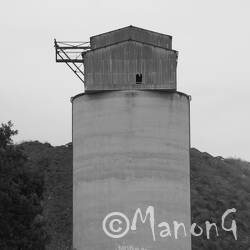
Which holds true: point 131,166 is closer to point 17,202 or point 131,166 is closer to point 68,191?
point 17,202

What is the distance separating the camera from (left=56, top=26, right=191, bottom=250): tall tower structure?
48.7 metres

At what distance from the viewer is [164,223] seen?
48812 mm

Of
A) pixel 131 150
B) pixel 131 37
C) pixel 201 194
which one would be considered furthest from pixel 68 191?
pixel 131 150

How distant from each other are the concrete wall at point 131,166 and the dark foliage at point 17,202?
732 cm

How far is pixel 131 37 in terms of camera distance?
51969mm

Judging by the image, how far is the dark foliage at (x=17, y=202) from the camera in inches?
1572

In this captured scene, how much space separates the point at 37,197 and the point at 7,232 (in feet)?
8.39

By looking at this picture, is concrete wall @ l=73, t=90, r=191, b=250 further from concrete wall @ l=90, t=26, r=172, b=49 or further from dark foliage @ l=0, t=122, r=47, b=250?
dark foliage @ l=0, t=122, r=47, b=250
